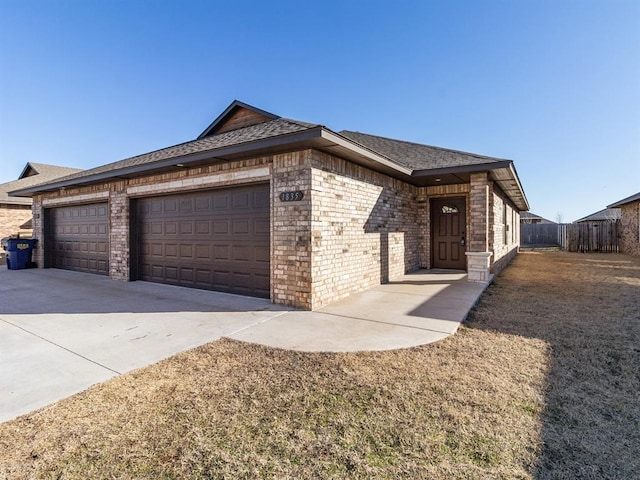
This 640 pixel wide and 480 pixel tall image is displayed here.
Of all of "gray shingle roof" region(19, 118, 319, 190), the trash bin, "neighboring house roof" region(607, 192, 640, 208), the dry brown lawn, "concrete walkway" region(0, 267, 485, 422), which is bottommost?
the dry brown lawn

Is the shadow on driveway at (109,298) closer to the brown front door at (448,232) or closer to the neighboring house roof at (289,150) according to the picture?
the neighboring house roof at (289,150)

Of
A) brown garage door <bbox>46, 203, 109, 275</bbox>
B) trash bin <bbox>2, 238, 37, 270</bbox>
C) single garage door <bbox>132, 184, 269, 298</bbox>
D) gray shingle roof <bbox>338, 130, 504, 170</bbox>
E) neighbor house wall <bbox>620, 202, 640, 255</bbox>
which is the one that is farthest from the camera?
neighbor house wall <bbox>620, 202, 640, 255</bbox>

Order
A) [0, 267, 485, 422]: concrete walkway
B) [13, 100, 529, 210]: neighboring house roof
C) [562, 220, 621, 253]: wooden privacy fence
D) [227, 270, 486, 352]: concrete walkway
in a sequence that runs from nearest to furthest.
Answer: [0, 267, 485, 422]: concrete walkway
[227, 270, 486, 352]: concrete walkway
[13, 100, 529, 210]: neighboring house roof
[562, 220, 621, 253]: wooden privacy fence

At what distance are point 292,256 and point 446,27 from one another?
832cm

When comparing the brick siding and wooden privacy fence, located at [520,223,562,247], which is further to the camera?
wooden privacy fence, located at [520,223,562,247]

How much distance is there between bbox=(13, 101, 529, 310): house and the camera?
18.3 feet

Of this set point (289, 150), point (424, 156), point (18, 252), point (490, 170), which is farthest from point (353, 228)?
point (18, 252)

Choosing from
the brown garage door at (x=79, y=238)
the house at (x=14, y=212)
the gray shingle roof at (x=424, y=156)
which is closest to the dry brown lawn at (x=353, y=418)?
the gray shingle roof at (x=424, y=156)

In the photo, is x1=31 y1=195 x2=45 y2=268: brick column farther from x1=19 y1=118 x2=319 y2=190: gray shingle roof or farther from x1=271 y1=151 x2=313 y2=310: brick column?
x1=271 y1=151 x2=313 y2=310: brick column

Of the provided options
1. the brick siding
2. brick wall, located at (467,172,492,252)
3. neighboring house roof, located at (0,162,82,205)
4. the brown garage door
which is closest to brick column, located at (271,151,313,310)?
the brick siding

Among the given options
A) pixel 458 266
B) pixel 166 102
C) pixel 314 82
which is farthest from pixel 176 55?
pixel 458 266

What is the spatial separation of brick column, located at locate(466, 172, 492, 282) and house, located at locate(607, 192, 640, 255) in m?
12.5

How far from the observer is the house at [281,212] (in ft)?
18.3

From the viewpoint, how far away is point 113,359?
3.42 m
